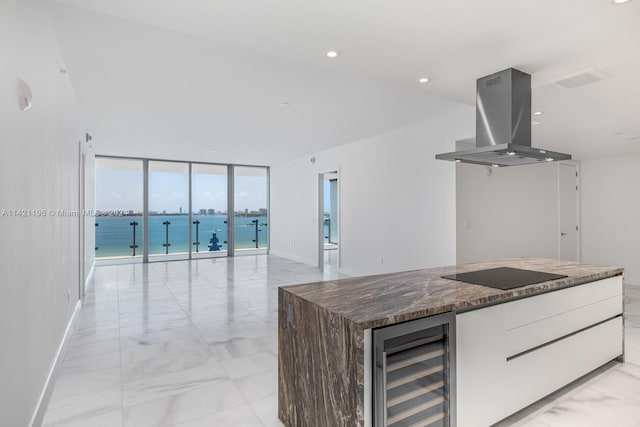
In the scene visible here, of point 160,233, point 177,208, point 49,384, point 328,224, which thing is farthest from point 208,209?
point 49,384

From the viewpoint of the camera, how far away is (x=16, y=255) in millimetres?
1712

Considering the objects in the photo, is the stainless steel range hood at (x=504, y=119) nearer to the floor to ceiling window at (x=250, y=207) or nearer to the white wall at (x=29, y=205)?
the white wall at (x=29, y=205)

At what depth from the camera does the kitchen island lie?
5.15ft

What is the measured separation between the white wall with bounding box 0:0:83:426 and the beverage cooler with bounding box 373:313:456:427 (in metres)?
1.65

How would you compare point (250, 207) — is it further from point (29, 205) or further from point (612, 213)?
point (612, 213)

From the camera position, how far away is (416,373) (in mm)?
1697

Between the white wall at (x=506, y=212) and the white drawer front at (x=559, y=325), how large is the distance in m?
2.03

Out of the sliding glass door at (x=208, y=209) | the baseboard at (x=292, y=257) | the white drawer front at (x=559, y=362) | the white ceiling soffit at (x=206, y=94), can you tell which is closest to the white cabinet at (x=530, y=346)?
the white drawer front at (x=559, y=362)

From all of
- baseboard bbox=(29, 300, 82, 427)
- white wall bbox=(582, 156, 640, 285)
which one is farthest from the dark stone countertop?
white wall bbox=(582, 156, 640, 285)

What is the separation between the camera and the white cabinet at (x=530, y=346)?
1.87 meters

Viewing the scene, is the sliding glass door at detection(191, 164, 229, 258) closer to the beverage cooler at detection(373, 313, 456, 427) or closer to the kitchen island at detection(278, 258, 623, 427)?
the kitchen island at detection(278, 258, 623, 427)

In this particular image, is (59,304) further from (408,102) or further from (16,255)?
(408,102)

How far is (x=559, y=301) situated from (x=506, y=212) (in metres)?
3.53

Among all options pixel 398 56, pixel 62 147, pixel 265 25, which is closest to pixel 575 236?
pixel 398 56
